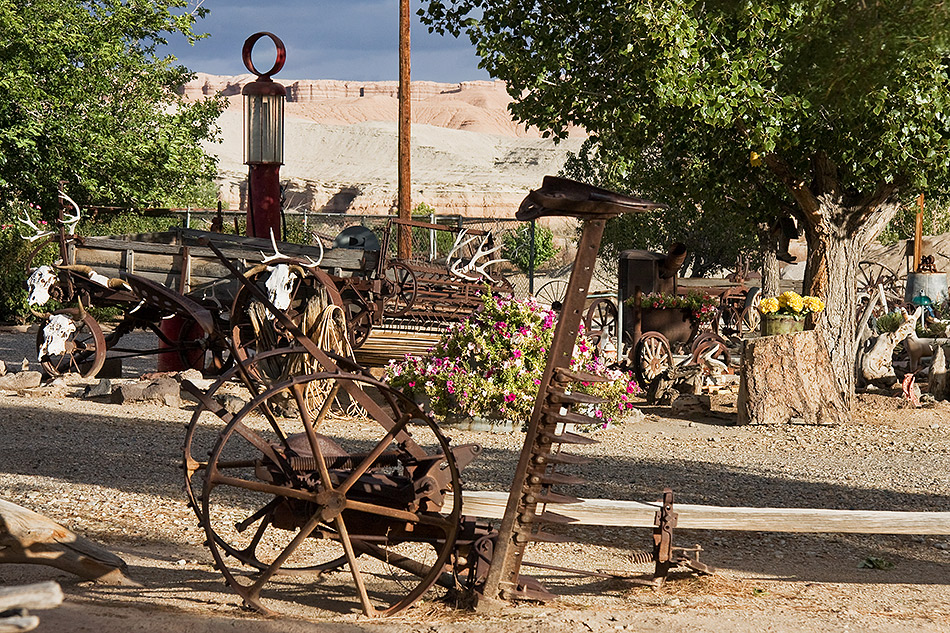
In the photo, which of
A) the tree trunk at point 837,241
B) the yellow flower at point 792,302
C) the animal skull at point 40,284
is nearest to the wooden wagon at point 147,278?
the animal skull at point 40,284

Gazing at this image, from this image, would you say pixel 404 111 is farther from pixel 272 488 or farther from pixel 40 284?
pixel 272 488

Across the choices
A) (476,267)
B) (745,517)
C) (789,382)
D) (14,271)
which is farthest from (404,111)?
(745,517)

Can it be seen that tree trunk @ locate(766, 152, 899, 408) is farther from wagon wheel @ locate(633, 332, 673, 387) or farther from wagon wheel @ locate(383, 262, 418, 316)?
wagon wheel @ locate(383, 262, 418, 316)

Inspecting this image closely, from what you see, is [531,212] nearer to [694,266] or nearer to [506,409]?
[506,409]

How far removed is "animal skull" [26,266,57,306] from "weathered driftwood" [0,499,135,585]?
6111 millimetres

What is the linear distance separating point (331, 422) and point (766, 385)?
164 inches

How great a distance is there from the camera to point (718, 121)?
26.3 ft

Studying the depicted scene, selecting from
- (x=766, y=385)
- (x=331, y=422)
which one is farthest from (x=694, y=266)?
(x=331, y=422)

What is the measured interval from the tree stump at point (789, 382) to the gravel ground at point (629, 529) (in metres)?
0.22

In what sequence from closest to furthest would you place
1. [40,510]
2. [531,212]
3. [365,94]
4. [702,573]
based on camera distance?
[531,212] → [702,573] → [40,510] → [365,94]

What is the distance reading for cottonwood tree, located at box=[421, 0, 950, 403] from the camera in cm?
750

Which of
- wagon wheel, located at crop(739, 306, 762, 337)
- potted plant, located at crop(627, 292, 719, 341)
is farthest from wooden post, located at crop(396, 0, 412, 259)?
wagon wheel, located at crop(739, 306, 762, 337)

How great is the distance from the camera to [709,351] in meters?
11.6

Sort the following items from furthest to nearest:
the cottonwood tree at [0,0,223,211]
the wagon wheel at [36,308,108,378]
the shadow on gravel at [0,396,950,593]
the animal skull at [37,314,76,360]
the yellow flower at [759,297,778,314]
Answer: the cottonwood tree at [0,0,223,211]
the wagon wheel at [36,308,108,378]
the animal skull at [37,314,76,360]
the yellow flower at [759,297,778,314]
the shadow on gravel at [0,396,950,593]
